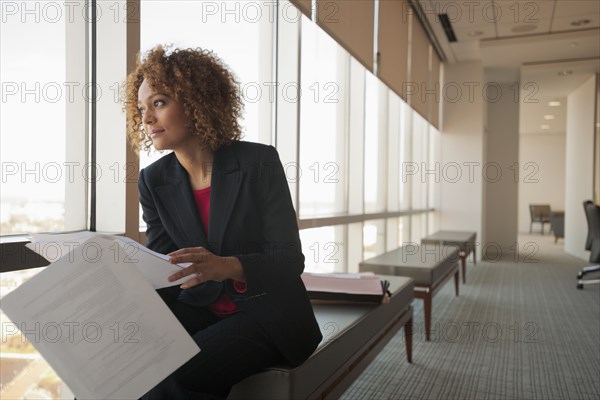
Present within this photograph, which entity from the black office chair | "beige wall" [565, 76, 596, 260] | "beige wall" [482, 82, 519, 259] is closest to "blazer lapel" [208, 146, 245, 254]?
the black office chair

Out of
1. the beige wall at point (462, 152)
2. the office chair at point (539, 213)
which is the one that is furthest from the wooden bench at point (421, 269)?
the office chair at point (539, 213)

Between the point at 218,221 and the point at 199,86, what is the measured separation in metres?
0.37

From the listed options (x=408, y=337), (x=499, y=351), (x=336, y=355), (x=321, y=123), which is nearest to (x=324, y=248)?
(x=321, y=123)

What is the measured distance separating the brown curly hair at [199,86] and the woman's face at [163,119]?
2 cm

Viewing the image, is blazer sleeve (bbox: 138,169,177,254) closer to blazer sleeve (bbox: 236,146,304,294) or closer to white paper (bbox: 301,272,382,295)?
blazer sleeve (bbox: 236,146,304,294)

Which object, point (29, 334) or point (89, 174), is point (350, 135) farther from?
point (29, 334)

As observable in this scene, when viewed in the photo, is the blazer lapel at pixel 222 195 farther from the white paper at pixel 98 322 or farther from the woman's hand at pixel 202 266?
the white paper at pixel 98 322

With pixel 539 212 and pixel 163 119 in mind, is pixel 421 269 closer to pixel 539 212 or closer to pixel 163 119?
pixel 163 119

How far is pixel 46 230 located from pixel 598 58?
26.1 ft

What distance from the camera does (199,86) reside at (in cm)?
129

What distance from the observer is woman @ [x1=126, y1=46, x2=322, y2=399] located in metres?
1.18

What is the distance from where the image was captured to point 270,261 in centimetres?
118

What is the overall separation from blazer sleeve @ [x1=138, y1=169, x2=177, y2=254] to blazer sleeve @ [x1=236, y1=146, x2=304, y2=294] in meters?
0.28

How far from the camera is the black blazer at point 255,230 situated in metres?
1.22
